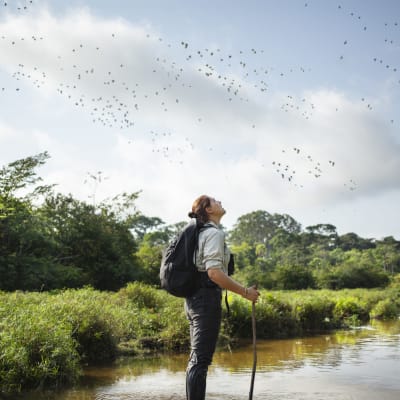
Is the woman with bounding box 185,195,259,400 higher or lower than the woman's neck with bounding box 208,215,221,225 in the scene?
lower

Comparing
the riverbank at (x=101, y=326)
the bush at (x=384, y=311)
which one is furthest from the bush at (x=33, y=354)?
the bush at (x=384, y=311)

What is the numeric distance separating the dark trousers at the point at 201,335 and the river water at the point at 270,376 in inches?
85.3

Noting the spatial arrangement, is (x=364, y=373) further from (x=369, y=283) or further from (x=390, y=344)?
(x=369, y=283)

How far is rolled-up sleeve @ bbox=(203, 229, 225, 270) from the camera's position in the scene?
384cm

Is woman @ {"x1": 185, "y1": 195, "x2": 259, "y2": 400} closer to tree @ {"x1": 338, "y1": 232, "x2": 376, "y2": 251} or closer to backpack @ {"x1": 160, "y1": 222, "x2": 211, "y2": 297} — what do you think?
backpack @ {"x1": 160, "y1": 222, "x2": 211, "y2": 297}

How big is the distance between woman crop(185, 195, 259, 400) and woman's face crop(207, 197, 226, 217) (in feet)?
0.52

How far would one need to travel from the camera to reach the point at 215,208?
4.25 metres

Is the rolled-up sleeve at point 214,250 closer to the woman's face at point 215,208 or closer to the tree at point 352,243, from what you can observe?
the woman's face at point 215,208

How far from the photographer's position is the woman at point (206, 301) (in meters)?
3.80

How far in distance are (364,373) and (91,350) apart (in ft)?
14.3

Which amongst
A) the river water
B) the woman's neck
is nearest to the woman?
the woman's neck

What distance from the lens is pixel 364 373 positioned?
734 centimetres

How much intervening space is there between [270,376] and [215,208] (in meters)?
3.89

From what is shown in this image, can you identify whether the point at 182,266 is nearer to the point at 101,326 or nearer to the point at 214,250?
the point at 214,250
